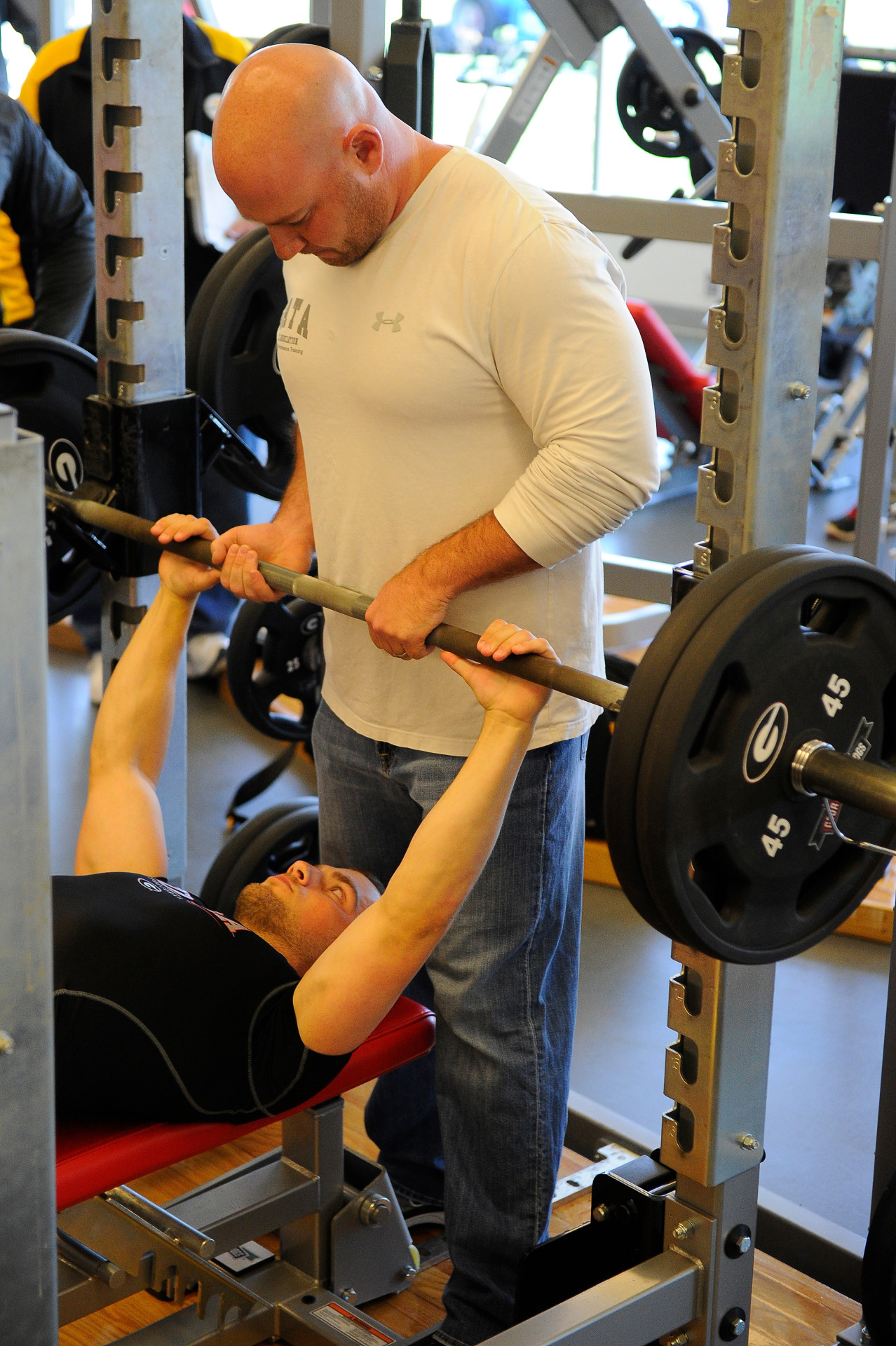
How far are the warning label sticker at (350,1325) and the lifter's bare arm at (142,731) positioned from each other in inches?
25.4

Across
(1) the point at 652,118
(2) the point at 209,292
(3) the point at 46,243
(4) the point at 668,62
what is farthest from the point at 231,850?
(1) the point at 652,118

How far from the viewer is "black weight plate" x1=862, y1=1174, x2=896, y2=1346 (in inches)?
62.3

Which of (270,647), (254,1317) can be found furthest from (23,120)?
(254,1317)

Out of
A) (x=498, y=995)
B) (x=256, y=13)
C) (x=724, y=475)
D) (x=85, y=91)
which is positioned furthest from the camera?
(x=256, y=13)

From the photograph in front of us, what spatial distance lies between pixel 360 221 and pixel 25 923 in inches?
37.1

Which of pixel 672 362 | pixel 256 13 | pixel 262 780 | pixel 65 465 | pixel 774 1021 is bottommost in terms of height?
pixel 774 1021

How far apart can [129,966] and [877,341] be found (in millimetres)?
1728

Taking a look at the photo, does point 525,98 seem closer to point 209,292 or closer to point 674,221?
point 674,221

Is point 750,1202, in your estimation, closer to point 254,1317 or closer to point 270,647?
point 254,1317

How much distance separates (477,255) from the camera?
158 cm

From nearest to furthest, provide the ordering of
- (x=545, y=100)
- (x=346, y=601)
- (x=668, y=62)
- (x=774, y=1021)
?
(x=346, y=601)
(x=774, y=1021)
(x=668, y=62)
(x=545, y=100)

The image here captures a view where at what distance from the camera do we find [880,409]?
2553 mm

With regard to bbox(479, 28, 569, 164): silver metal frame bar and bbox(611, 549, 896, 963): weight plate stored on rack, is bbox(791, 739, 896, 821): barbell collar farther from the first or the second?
bbox(479, 28, 569, 164): silver metal frame bar

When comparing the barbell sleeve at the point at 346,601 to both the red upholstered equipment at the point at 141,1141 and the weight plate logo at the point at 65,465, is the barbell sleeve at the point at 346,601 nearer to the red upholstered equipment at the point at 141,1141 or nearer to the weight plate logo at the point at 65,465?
the weight plate logo at the point at 65,465
